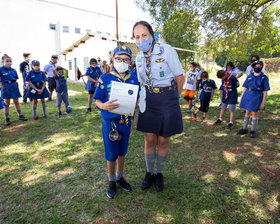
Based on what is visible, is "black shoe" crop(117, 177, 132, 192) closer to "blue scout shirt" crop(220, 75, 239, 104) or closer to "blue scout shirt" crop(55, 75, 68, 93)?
"blue scout shirt" crop(220, 75, 239, 104)

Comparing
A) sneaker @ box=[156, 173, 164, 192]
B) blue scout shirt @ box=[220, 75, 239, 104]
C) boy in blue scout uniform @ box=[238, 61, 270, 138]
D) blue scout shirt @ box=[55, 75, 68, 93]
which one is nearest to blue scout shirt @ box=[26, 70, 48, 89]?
blue scout shirt @ box=[55, 75, 68, 93]

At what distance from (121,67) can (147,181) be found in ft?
6.18

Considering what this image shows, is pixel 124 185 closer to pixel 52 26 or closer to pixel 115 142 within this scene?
pixel 115 142

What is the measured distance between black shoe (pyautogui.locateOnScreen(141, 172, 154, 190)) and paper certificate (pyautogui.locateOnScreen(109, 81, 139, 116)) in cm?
127

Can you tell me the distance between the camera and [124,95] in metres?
2.37

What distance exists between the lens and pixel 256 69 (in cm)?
477

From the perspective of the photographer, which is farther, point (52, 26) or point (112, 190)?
point (52, 26)

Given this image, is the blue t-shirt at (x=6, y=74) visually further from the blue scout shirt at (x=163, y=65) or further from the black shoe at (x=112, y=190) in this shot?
the blue scout shirt at (x=163, y=65)

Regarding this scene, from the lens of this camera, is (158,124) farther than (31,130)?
No

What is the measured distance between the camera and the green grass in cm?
252

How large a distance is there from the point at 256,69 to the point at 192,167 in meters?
3.17

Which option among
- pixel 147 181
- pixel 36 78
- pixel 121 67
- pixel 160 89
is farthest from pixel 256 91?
pixel 36 78

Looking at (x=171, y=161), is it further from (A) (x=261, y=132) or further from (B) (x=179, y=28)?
(B) (x=179, y=28)

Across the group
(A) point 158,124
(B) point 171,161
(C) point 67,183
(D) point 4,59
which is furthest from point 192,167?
(D) point 4,59
